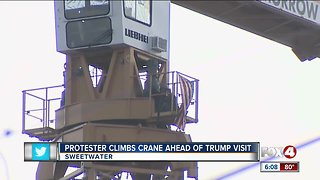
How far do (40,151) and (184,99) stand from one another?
237 inches

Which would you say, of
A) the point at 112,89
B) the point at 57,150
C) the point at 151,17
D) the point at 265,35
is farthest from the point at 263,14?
the point at 57,150

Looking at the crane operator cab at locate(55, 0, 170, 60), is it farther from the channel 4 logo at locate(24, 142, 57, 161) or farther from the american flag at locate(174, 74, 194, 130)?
the channel 4 logo at locate(24, 142, 57, 161)

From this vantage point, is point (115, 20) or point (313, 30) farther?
point (313, 30)

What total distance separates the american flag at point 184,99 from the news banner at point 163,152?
11.3 feet

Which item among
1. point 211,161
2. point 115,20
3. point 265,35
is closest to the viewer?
point 211,161

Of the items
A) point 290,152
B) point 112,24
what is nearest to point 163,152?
point 290,152

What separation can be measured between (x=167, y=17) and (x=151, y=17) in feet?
2.75

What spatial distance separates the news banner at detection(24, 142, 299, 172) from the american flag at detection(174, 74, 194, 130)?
11.3 feet

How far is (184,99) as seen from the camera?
31.2 m

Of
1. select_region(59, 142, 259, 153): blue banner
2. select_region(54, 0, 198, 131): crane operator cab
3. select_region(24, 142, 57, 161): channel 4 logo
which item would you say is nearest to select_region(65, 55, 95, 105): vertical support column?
select_region(54, 0, 198, 131): crane operator cab

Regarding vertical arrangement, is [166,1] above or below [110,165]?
above

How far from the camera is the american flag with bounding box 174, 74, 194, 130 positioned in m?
31.2

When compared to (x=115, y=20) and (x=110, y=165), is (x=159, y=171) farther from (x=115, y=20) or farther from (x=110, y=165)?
(x=115, y=20)

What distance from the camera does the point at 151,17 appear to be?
3162cm
